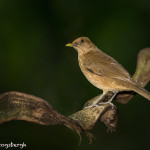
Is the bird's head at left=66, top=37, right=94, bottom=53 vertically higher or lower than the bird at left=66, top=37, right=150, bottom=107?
higher

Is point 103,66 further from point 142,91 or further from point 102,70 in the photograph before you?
point 142,91

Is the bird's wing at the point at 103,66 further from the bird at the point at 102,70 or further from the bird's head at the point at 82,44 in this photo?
the bird's head at the point at 82,44

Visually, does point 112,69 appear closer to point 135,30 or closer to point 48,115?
point 135,30

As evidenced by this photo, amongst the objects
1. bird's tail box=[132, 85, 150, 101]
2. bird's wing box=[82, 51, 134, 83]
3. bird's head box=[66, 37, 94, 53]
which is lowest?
bird's tail box=[132, 85, 150, 101]

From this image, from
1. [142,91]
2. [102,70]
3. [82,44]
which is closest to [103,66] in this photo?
[102,70]

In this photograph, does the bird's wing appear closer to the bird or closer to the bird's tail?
the bird

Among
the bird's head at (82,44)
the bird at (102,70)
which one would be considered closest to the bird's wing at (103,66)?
the bird at (102,70)

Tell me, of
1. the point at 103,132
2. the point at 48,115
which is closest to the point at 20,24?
the point at 103,132

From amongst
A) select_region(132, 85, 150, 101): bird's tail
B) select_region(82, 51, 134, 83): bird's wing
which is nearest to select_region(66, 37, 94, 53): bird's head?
select_region(82, 51, 134, 83): bird's wing

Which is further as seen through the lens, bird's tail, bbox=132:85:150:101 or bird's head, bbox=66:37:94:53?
bird's head, bbox=66:37:94:53
